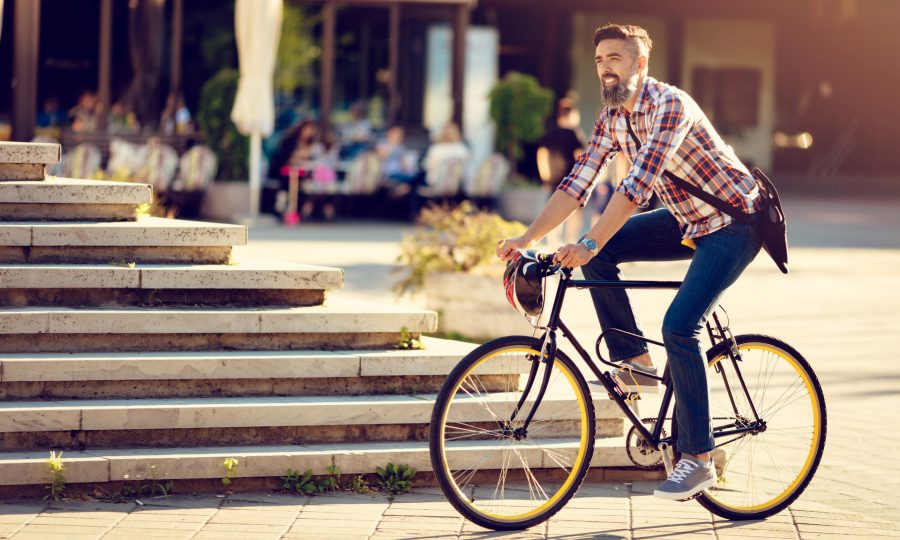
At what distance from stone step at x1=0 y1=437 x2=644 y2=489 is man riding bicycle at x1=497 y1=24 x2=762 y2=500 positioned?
62 cm

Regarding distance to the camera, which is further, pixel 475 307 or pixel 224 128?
pixel 224 128

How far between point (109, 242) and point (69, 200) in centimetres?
32

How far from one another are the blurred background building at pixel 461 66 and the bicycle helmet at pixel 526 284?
1240cm

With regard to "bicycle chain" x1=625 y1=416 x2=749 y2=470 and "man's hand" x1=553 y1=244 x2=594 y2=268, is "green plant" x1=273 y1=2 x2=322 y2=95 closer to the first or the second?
"bicycle chain" x1=625 y1=416 x2=749 y2=470

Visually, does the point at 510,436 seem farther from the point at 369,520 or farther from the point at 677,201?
the point at 677,201

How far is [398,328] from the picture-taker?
5.79 metres

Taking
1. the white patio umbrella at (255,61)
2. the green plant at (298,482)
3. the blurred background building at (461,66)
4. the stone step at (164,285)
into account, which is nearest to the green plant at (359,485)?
the green plant at (298,482)

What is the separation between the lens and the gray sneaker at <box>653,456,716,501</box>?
482 centimetres

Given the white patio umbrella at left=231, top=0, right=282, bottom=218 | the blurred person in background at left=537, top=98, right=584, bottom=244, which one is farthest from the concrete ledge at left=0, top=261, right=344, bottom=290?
the white patio umbrella at left=231, top=0, right=282, bottom=218

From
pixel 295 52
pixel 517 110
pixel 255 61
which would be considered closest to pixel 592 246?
pixel 255 61

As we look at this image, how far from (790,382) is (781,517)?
509mm

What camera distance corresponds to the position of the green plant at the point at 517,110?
19.1 metres

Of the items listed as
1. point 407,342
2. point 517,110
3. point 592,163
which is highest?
point 517,110

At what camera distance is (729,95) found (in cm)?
2983
